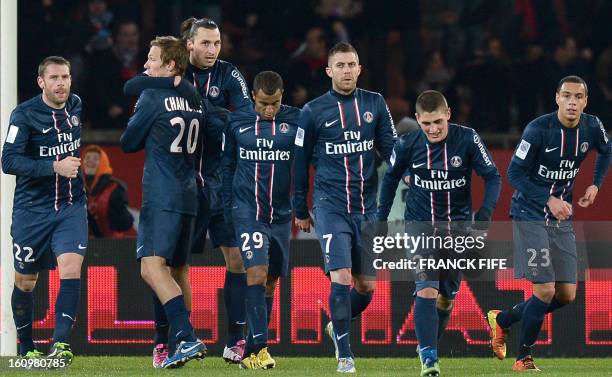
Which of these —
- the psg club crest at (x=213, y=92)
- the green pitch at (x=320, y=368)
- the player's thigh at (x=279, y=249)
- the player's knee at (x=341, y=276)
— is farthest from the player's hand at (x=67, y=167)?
the player's knee at (x=341, y=276)

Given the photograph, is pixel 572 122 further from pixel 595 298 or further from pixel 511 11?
pixel 511 11

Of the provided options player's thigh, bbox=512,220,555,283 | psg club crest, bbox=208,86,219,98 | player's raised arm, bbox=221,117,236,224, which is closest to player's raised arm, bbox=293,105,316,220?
player's raised arm, bbox=221,117,236,224

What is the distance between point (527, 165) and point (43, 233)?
317 cm

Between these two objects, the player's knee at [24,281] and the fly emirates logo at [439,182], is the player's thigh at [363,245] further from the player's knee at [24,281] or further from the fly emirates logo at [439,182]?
the player's knee at [24,281]

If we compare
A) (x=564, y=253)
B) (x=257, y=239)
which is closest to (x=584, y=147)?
(x=564, y=253)

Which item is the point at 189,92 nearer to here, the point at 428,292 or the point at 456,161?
the point at 456,161

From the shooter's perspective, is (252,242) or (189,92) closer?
(189,92)

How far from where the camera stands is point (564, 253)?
10.1 meters

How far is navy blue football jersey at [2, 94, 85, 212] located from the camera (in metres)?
10.0

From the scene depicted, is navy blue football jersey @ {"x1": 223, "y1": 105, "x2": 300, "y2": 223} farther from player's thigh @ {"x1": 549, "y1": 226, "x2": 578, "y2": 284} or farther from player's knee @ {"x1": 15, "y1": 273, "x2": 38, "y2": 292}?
player's thigh @ {"x1": 549, "y1": 226, "x2": 578, "y2": 284}

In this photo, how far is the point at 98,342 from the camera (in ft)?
38.1

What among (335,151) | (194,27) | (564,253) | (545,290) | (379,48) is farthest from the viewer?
(379,48)


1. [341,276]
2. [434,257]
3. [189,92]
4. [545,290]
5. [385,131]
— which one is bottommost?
[545,290]

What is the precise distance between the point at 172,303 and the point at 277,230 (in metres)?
0.94
